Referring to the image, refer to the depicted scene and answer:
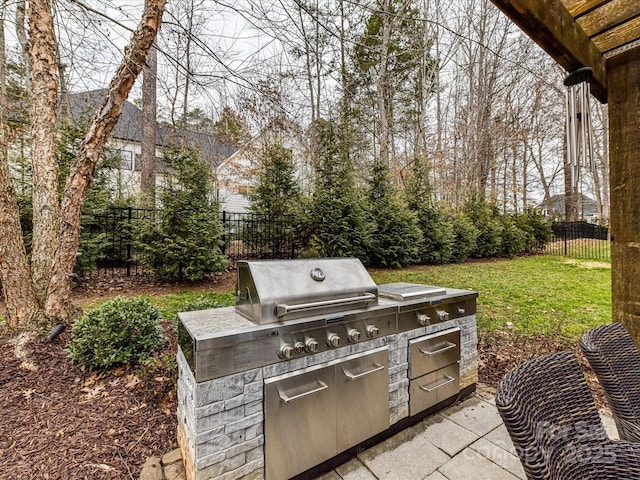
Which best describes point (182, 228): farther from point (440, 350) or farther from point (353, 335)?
point (440, 350)

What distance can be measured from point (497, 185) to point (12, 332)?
18005 mm

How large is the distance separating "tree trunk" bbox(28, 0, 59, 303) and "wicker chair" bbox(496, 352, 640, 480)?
4.24m

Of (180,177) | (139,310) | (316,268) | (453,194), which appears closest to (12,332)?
(139,310)

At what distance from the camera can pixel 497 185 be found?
15758mm

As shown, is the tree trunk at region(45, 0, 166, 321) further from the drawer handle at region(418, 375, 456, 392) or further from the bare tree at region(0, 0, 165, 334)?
the drawer handle at region(418, 375, 456, 392)

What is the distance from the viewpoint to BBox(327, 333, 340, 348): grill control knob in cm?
178

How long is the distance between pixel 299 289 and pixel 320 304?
0.49 ft

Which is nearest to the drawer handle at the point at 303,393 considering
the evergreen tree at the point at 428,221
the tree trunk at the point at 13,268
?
the tree trunk at the point at 13,268

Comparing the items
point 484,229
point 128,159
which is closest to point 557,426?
point 484,229

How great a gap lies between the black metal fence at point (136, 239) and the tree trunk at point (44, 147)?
103 inches

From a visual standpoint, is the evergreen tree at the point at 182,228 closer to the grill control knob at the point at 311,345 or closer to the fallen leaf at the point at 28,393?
the fallen leaf at the point at 28,393

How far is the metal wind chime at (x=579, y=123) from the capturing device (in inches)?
90.0

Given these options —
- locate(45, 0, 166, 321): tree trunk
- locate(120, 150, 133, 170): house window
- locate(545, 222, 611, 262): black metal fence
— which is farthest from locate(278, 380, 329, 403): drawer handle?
locate(120, 150, 133, 170): house window

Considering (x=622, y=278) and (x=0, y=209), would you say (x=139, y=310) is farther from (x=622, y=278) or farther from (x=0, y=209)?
(x=622, y=278)
